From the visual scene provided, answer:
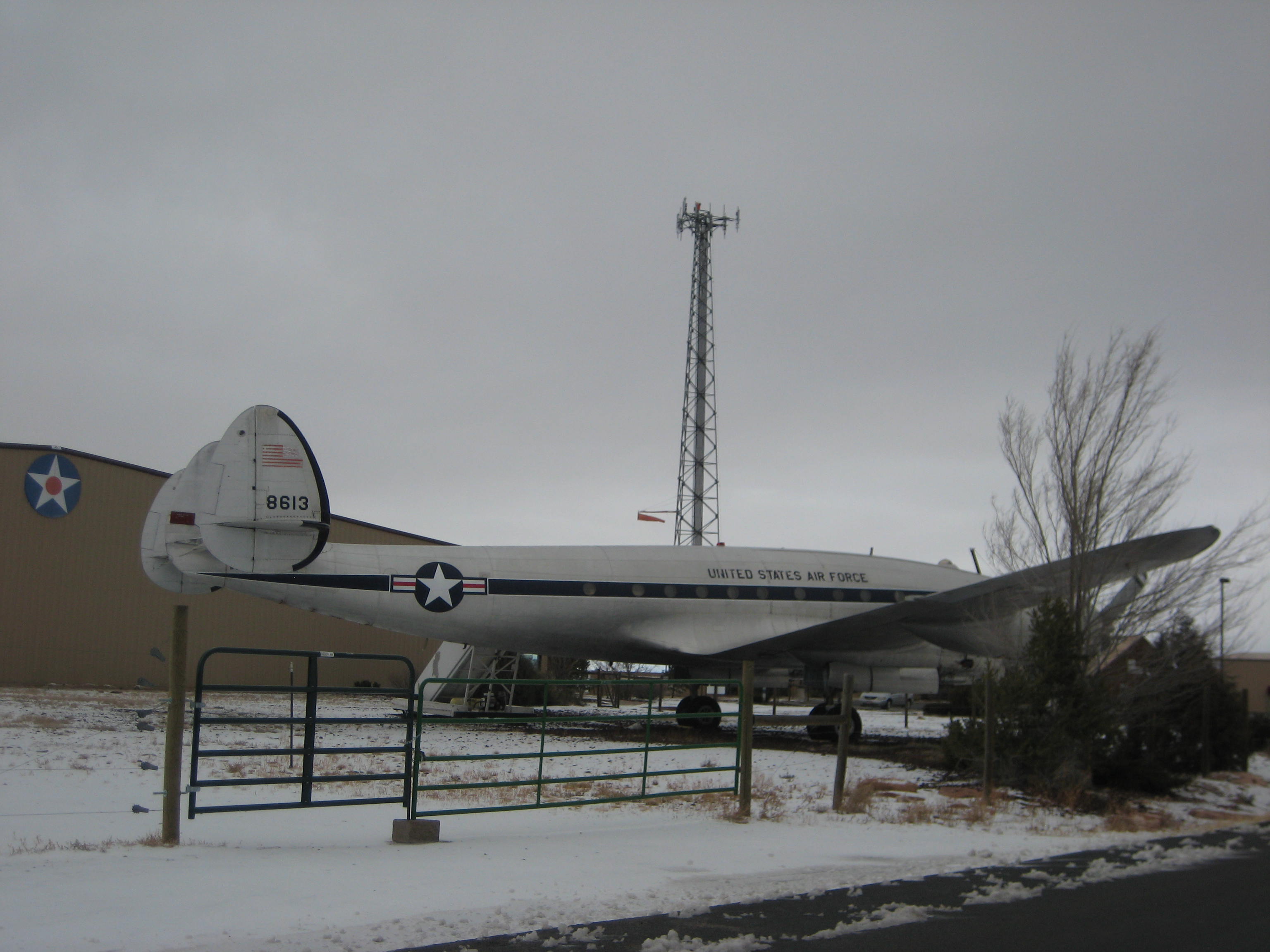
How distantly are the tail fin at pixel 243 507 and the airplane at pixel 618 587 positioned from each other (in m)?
0.03

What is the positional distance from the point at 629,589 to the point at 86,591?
18.4m

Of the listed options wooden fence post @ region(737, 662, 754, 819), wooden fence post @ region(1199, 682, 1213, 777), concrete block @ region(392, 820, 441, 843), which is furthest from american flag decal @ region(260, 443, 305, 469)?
wooden fence post @ region(1199, 682, 1213, 777)

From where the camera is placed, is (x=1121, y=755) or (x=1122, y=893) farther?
(x=1121, y=755)

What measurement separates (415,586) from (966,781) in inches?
377

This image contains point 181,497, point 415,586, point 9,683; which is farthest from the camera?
point 9,683

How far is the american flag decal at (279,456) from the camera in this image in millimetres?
15555

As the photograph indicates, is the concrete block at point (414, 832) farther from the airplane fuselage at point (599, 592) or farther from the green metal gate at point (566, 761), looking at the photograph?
the airplane fuselage at point (599, 592)

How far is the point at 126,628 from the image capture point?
98.6 feet

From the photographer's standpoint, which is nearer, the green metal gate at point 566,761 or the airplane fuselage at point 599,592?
the green metal gate at point 566,761

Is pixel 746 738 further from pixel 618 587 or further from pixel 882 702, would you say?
pixel 882 702

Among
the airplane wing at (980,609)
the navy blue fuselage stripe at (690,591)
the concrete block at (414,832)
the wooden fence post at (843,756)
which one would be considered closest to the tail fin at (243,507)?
the navy blue fuselage stripe at (690,591)

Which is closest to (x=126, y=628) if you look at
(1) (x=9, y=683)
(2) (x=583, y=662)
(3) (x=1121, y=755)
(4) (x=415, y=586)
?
(1) (x=9, y=683)

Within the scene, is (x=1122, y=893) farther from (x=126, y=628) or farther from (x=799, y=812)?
(x=126, y=628)

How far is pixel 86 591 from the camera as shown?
29328 millimetres
